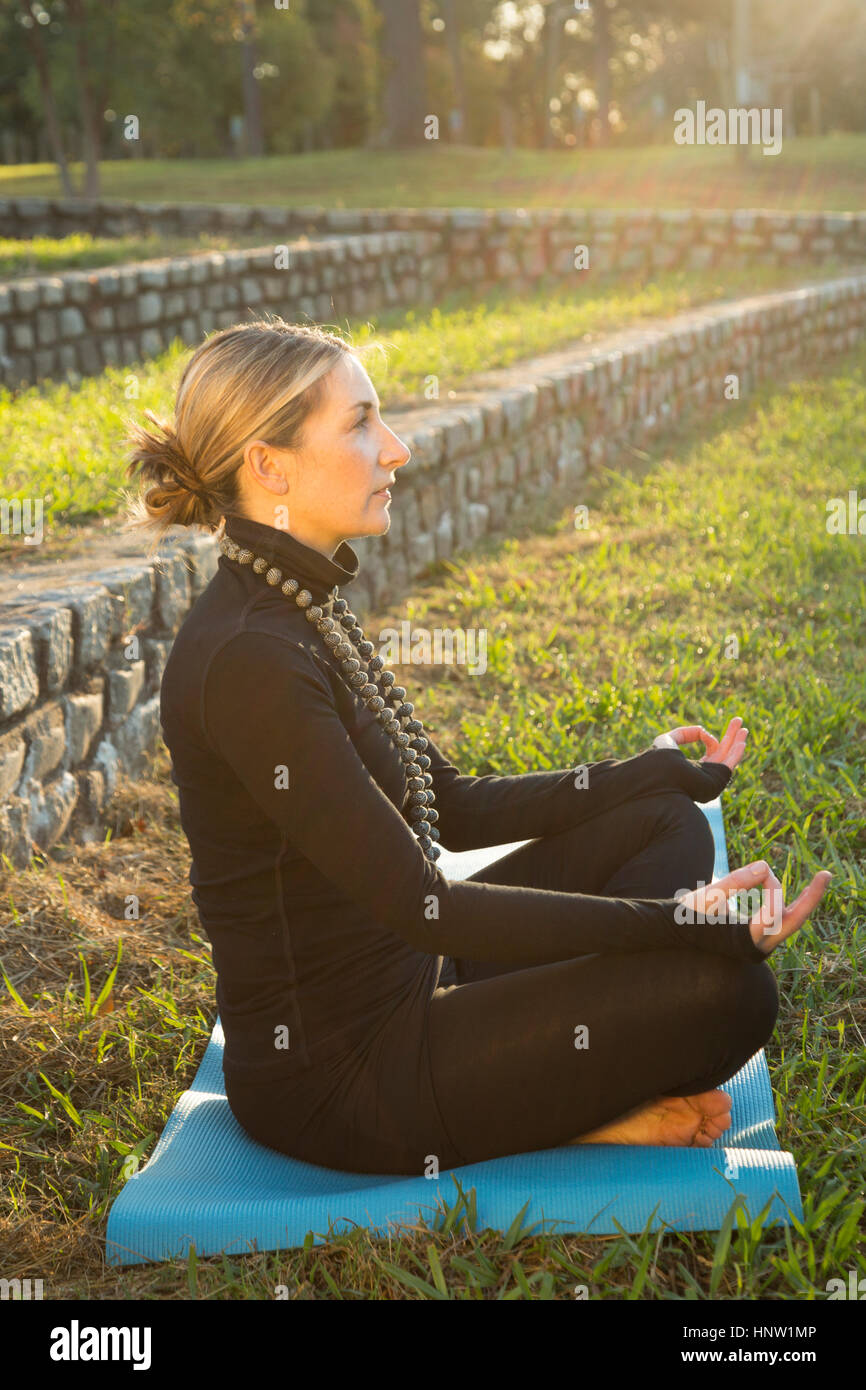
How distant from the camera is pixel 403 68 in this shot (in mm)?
20859

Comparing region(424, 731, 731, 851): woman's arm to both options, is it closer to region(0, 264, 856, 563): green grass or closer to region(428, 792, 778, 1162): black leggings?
region(428, 792, 778, 1162): black leggings

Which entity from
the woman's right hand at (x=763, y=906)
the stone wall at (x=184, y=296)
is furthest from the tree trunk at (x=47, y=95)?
the woman's right hand at (x=763, y=906)

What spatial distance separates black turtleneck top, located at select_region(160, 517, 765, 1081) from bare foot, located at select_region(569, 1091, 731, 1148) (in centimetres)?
34

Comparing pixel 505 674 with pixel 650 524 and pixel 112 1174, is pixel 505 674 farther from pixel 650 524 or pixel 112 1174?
pixel 112 1174

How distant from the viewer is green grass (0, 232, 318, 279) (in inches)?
415

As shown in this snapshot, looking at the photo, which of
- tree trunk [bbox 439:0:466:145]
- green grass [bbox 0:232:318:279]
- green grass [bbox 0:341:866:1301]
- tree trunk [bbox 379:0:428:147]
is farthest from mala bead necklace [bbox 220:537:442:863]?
tree trunk [bbox 439:0:466:145]

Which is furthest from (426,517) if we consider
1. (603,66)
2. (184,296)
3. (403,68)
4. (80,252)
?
(603,66)

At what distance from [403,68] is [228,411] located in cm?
2088

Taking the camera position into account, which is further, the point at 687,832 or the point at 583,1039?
the point at 687,832

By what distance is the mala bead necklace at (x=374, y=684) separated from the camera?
2.22 m

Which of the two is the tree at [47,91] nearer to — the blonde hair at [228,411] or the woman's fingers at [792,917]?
the blonde hair at [228,411]

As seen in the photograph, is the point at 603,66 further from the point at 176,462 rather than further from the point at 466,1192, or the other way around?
the point at 466,1192

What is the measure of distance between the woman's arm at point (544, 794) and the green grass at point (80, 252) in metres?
8.38

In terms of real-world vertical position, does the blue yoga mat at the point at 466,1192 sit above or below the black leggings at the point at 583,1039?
below
